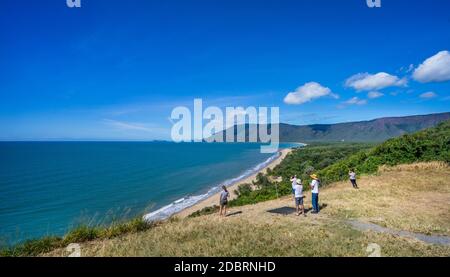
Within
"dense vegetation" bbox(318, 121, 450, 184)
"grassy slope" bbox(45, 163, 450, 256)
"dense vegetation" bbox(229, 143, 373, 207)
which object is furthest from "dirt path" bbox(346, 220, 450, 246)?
"dense vegetation" bbox(318, 121, 450, 184)

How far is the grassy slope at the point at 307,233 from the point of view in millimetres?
8555

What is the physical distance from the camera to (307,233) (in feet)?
34.1

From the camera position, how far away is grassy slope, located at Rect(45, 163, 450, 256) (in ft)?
28.1

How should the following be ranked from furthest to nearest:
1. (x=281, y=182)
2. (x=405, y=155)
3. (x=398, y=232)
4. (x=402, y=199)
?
(x=281, y=182)
(x=405, y=155)
(x=402, y=199)
(x=398, y=232)

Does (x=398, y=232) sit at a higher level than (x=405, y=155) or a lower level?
lower

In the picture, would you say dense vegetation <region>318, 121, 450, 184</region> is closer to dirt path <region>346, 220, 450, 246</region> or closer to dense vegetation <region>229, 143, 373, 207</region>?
dense vegetation <region>229, 143, 373, 207</region>

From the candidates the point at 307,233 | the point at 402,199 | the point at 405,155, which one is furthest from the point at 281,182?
the point at 307,233

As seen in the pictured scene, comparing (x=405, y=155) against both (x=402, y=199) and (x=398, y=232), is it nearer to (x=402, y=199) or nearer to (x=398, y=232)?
(x=402, y=199)

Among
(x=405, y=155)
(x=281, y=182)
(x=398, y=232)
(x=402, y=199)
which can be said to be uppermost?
(x=405, y=155)

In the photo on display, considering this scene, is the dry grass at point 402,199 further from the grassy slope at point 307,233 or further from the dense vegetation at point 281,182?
the dense vegetation at point 281,182

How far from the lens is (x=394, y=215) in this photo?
13.1 m
